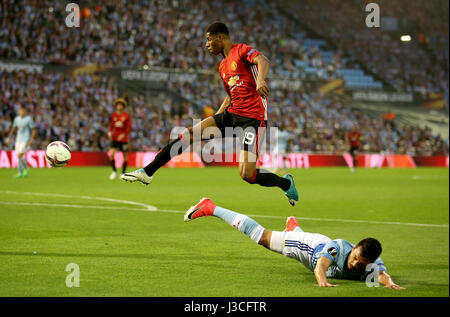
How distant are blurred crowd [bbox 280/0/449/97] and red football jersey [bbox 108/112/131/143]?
3080 cm

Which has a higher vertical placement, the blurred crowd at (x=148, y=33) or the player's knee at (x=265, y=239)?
the blurred crowd at (x=148, y=33)

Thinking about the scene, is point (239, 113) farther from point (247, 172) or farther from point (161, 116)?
point (161, 116)

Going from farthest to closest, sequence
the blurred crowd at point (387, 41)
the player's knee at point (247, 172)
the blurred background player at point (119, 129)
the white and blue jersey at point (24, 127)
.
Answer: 1. the blurred crowd at point (387, 41)
2. the white and blue jersey at point (24, 127)
3. the blurred background player at point (119, 129)
4. the player's knee at point (247, 172)

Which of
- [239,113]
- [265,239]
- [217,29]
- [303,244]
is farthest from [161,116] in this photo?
[303,244]

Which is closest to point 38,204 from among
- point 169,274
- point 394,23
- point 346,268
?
point 169,274

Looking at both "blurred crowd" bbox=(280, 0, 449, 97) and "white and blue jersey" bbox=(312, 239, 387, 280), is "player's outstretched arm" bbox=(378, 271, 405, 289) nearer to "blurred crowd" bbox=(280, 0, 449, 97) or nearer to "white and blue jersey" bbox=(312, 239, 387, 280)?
"white and blue jersey" bbox=(312, 239, 387, 280)

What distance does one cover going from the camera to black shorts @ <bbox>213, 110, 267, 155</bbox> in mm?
8398

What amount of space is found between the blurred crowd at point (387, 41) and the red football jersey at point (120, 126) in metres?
30.8

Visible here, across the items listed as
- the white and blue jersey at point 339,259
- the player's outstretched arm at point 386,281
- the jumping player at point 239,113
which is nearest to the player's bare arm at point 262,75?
the jumping player at point 239,113

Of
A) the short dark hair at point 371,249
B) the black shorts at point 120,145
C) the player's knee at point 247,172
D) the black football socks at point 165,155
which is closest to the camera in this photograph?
the short dark hair at point 371,249

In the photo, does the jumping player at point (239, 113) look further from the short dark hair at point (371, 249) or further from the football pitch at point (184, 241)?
the short dark hair at point (371, 249)

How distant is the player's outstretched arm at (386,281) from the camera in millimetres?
6160
